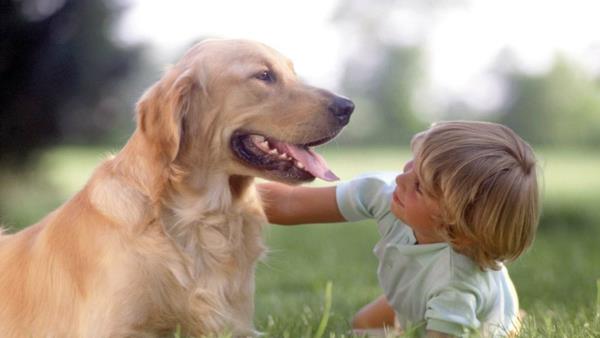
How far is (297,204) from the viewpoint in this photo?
3752 millimetres

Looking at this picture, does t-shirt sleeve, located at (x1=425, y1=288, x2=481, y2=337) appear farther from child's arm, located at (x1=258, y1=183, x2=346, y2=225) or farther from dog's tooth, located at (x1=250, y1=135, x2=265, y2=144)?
dog's tooth, located at (x1=250, y1=135, x2=265, y2=144)

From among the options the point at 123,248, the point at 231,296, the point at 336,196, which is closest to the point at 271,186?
the point at 336,196

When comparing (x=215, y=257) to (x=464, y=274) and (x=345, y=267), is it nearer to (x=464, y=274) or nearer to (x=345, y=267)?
(x=464, y=274)

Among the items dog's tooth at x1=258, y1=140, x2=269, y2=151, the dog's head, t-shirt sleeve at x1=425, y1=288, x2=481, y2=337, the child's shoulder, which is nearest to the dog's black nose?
the dog's head

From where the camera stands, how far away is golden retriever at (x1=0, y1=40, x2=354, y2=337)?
3.04 m

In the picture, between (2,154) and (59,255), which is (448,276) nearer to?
(59,255)

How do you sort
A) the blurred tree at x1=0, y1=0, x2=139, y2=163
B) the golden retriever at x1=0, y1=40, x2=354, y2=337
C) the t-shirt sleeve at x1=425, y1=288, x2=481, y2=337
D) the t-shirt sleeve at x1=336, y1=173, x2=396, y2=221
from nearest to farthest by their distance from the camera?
the golden retriever at x1=0, y1=40, x2=354, y2=337 → the t-shirt sleeve at x1=425, y1=288, x2=481, y2=337 → the t-shirt sleeve at x1=336, y1=173, x2=396, y2=221 → the blurred tree at x1=0, y1=0, x2=139, y2=163

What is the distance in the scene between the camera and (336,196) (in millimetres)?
3777

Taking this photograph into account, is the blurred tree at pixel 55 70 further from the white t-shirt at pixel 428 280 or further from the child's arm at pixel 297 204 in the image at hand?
the white t-shirt at pixel 428 280

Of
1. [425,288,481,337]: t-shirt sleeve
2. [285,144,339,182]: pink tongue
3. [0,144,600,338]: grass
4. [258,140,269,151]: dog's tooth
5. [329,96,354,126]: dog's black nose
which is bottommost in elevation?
[0,144,600,338]: grass

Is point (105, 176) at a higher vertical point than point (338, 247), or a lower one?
higher

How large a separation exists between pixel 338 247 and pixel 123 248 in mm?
5843

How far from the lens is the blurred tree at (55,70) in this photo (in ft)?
34.6

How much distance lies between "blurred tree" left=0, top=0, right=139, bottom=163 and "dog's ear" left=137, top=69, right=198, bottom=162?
794 cm
